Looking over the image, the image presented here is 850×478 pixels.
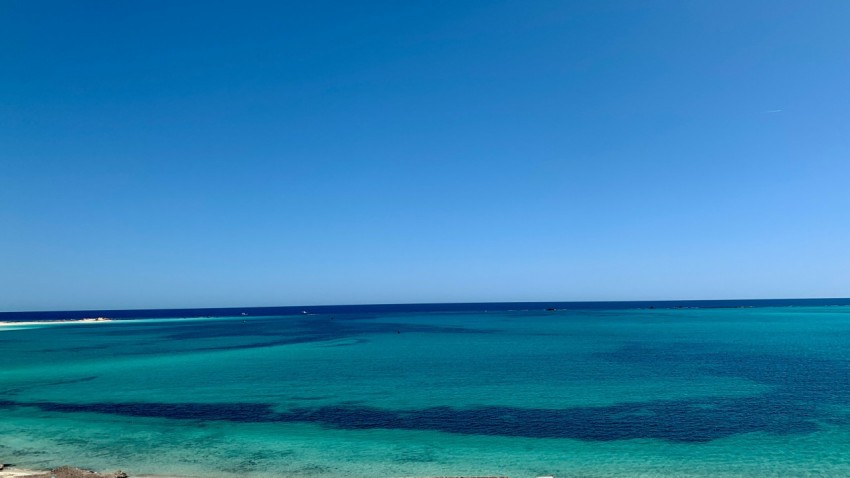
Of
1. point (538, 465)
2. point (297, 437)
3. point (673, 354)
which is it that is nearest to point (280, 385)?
point (297, 437)

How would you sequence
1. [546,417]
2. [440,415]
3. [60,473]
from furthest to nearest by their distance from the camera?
[440,415] → [546,417] → [60,473]

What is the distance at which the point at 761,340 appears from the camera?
75312 mm

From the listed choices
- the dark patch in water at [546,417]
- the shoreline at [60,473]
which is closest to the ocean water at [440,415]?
the dark patch in water at [546,417]

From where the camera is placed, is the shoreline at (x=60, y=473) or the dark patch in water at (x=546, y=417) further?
the dark patch in water at (x=546, y=417)

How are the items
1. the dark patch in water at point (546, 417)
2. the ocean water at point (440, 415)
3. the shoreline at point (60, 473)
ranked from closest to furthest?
the shoreline at point (60, 473), the ocean water at point (440, 415), the dark patch in water at point (546, 417)

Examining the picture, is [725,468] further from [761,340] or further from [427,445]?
[761,340]

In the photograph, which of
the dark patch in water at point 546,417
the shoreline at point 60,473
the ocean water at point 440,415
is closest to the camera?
the shoreline at point 60,473

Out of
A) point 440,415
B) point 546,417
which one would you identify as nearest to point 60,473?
point 440,415

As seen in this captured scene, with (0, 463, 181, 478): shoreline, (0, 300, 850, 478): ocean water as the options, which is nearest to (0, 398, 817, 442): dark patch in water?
(0, 300, 850, 478): ocean water

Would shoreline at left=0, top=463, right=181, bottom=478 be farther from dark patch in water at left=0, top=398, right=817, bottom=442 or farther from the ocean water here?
dark patch in water at left=0, top=398, right=817, bottom=442

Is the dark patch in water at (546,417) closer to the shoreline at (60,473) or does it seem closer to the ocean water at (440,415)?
the ocean water at (440,415)

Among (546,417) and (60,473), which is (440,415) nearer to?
(546,417)

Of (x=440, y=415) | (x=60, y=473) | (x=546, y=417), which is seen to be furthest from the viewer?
(x=440, y=415)

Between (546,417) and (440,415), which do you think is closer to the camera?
(546,417)
